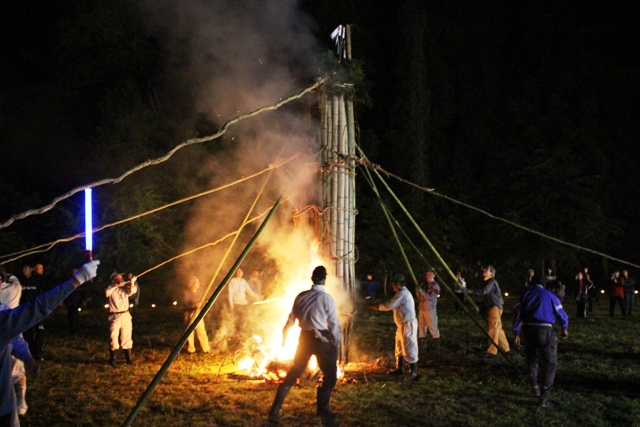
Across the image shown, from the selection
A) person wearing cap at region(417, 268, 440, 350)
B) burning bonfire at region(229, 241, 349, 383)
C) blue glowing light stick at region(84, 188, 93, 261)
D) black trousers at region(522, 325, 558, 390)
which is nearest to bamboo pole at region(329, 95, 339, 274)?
burning bonfire at region(229, 241, 349, 383)

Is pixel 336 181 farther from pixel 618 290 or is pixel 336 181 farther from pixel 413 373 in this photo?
pixel 618 290

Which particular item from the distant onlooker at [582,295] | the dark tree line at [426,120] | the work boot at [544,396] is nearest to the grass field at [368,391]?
the work boot at [544,396]

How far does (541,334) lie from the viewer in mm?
7262

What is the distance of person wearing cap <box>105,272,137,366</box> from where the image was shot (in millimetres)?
10000

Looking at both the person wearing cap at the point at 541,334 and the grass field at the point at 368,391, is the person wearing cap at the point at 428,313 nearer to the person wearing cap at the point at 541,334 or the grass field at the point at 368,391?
the grass field at the point at 368,391

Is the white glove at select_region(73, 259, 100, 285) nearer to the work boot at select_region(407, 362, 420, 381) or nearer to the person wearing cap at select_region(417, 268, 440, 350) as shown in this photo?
the work boot at select_region(407, 362, 420, 381)

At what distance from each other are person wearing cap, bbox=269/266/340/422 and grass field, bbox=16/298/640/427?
0.25 m

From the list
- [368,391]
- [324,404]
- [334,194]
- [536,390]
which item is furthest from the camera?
[334,194]

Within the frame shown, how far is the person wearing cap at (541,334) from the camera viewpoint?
23.7ft

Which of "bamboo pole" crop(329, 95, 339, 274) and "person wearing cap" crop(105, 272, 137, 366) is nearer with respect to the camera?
"bamboo pole" crop(329, 95, 339, 274)

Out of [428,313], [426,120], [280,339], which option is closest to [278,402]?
[280,339]

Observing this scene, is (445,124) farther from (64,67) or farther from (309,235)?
(309,235)

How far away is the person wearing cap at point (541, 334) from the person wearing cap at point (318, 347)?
2671mm

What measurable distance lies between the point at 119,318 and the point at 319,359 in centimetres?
510
